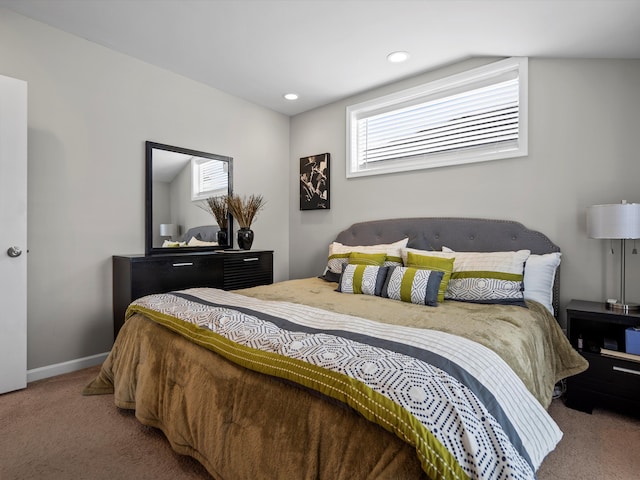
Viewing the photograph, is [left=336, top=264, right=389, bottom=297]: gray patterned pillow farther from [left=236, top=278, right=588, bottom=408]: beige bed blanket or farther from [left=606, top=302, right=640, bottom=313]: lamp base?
[left=606, top=302, right=640, bottom=313]: lamp base

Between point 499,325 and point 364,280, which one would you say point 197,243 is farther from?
point 499,325

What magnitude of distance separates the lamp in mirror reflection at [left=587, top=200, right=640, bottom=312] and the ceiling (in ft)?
3.58

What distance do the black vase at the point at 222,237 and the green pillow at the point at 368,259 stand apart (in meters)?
1.54

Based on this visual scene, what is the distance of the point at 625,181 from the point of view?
235cm

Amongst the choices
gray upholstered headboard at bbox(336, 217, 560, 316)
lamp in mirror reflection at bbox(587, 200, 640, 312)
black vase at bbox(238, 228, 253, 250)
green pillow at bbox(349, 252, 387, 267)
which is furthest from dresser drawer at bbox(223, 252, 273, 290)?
lamp in mirror reflection at bbox(587, 200, 640, 312)

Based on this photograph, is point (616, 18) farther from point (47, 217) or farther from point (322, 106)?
point (47, 217)

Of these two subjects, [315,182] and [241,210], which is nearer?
[241,210]

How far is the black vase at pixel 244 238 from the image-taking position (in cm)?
369

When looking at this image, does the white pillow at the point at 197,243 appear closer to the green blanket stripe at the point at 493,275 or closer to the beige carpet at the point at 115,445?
the beige carpet at the point at 115,445

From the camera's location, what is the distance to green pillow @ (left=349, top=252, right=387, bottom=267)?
2835 millimetres

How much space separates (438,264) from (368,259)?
23.4 inches

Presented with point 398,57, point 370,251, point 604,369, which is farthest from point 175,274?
point 604,369

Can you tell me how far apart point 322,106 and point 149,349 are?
3.31m

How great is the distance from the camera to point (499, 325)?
1.71 metres
